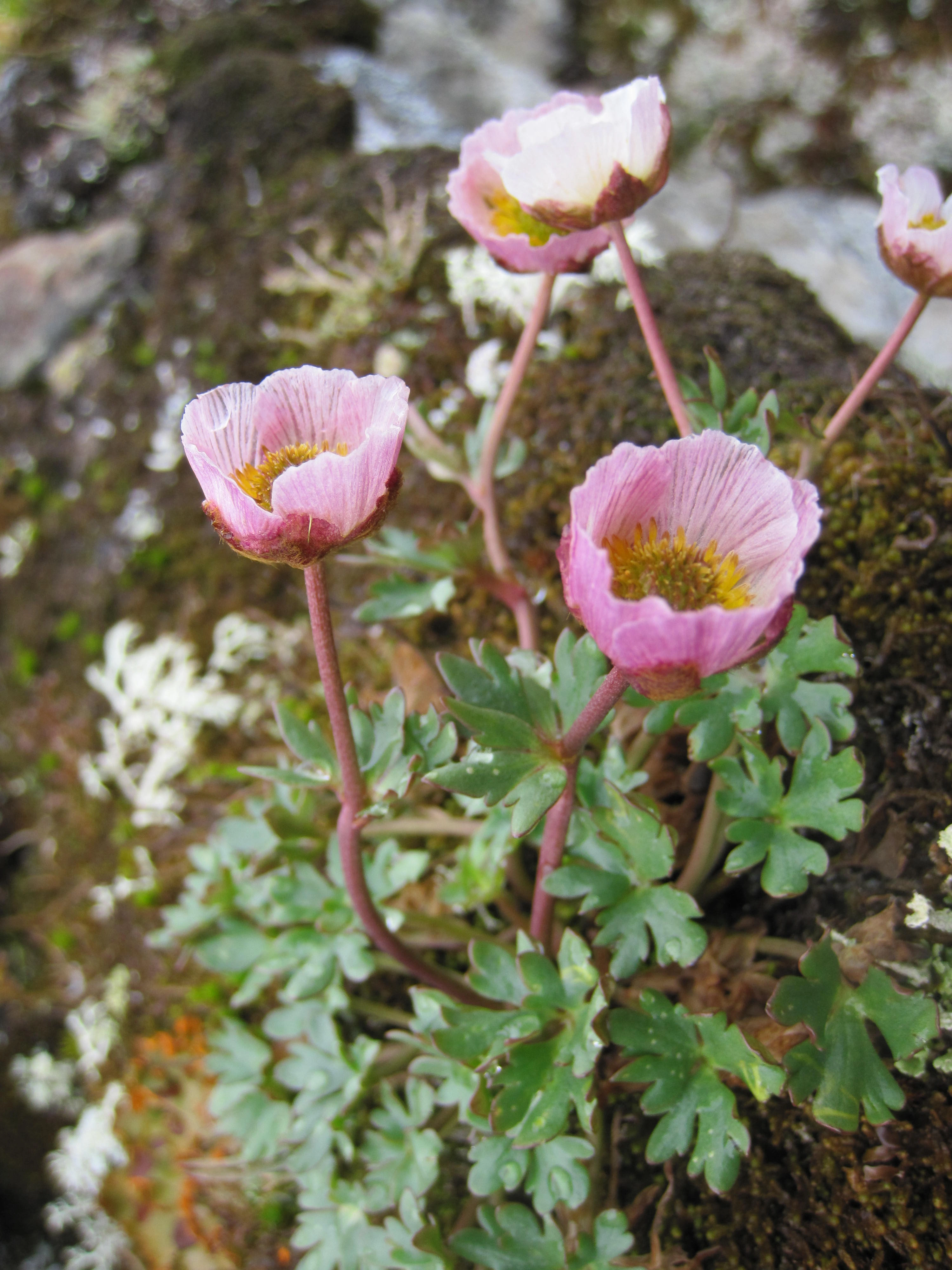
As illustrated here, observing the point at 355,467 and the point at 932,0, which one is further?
the point at 932,0

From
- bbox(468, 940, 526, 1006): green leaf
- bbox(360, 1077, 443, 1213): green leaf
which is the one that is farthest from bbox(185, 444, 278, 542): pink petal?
bbox(360, 1077, 443, 1213): green leaf

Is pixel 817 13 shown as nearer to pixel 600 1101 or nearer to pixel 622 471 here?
pixel 622 471

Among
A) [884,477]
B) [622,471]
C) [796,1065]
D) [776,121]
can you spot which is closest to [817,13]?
[776,121]

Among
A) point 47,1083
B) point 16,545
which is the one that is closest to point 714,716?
point 47,1083

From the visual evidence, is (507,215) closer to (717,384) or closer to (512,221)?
(512,221)

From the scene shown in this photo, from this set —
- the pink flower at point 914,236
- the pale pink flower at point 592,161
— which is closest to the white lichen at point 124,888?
the pale pink flower at point 592,161

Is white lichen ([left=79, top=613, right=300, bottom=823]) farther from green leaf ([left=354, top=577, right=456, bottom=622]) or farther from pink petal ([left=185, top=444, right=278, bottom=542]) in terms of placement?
pink petal ([left=185, top=444, right=278, bottom=542])
